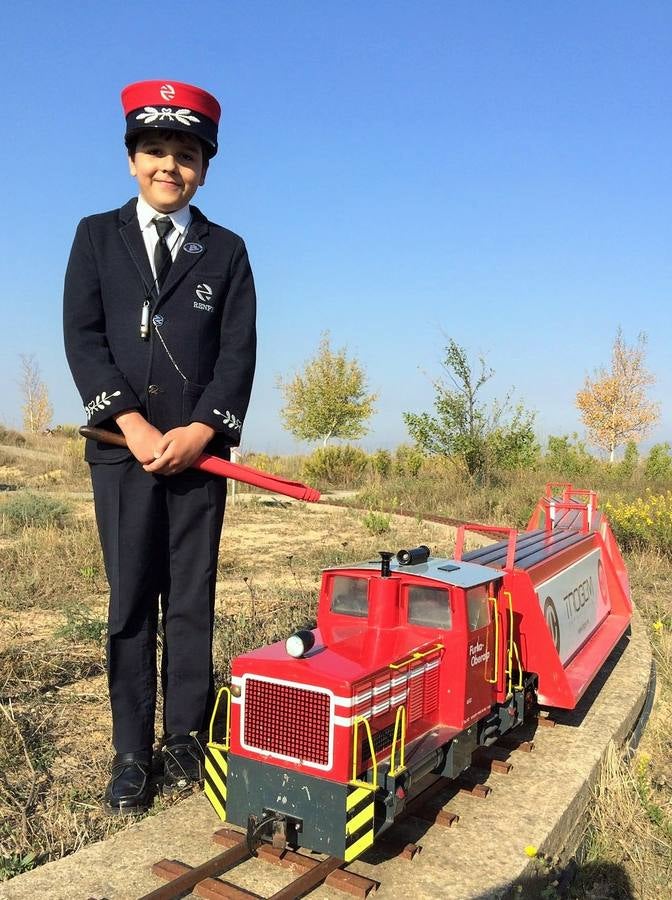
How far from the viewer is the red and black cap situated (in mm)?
3416

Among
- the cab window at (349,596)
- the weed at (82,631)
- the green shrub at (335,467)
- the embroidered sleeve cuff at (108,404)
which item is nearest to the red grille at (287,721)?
the cab window at (349,596)

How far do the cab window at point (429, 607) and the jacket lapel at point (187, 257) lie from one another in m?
1.73

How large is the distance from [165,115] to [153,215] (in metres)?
0.45

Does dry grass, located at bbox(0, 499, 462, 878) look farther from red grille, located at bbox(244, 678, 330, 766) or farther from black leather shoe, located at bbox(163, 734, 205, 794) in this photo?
red grille, located at bbox(244, 678, 330, 766)

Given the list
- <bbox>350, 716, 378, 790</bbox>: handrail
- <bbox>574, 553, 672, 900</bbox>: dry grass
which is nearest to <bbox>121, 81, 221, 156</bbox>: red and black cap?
<bbox>350, 716, 378, 790</bbox>: handrail

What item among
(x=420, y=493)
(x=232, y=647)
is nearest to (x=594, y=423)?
(x=420, y=493)

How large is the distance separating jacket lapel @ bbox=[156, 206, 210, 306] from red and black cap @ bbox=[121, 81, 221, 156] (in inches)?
16.5

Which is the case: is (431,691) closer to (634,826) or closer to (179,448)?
(634,826)

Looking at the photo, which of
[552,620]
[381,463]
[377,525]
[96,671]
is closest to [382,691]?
[552,620]

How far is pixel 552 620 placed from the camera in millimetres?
4547

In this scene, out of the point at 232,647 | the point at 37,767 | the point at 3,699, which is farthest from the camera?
the point at 232,647

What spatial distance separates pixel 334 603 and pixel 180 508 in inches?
33.7

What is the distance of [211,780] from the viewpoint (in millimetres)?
3312

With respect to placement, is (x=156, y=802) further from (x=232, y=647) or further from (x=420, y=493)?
(x=420, y=493)
